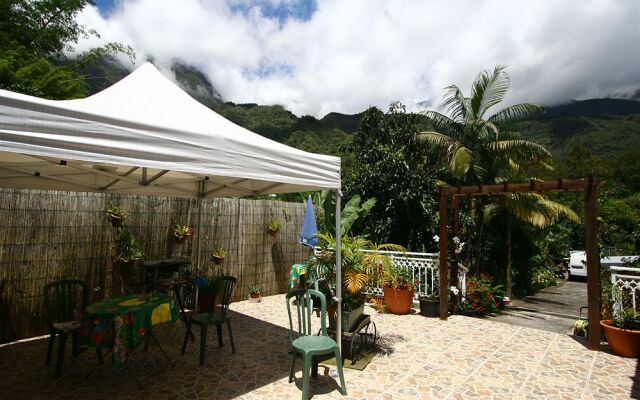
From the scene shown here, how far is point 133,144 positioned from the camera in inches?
86.7

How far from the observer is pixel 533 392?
3268mm

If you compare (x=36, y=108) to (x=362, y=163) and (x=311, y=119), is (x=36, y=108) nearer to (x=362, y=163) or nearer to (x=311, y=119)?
(x=362, y=163)

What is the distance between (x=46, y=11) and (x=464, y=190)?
16.6m

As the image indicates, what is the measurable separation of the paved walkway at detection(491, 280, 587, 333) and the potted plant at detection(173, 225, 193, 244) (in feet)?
18.4

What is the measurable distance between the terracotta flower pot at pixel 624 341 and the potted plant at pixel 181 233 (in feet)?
20.3

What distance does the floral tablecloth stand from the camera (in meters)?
3.02

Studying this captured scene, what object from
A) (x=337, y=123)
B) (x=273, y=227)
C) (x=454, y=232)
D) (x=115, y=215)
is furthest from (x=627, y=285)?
(x=337, y=123)

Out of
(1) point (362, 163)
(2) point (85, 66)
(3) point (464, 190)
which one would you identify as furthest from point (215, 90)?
(3) point (464, 190)

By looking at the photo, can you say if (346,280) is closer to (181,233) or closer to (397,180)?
(181,233)

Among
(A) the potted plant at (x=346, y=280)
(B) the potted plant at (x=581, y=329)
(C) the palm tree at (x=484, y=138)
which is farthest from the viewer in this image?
(C) the palm tree at (x=484, y=138)

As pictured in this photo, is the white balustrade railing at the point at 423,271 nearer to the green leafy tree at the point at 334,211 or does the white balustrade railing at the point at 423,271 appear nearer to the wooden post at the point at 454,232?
the wooden post at the point at 454,232

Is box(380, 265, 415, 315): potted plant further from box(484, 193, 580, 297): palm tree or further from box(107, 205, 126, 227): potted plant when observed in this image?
box(107, 205, 126, 227): potted plant

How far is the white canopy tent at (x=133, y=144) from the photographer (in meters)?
1.83

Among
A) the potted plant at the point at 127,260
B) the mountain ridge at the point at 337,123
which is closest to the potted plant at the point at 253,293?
the potted plant at the point at 127,260
